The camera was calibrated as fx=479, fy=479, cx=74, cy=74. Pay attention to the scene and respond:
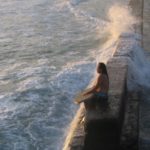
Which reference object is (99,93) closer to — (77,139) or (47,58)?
(77,139)

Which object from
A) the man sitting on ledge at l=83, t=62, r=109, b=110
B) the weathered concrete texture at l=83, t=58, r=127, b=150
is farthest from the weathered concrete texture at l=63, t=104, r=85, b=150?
the man sitting on ledge at l=83, t=62, r=109, b=110

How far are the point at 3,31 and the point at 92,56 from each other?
5907 millimetres

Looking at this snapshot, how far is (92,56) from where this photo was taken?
54.5ft

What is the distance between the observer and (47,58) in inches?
655

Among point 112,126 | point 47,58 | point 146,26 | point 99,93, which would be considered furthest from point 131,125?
point 146,26

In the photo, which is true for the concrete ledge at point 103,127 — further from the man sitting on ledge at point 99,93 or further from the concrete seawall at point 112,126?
the man sitting on ledge at point 99,93

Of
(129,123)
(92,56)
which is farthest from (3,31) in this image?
(129,123)

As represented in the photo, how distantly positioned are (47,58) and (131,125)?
25.0 ft

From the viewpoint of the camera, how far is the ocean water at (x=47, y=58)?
11031 mm

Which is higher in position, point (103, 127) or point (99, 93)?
point (99, 93)

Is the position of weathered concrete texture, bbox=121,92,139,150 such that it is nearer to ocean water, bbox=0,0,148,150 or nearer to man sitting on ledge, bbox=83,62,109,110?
man sitting on ledge, bbox=83,62,109,110

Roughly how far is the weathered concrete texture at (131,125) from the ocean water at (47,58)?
1.49m

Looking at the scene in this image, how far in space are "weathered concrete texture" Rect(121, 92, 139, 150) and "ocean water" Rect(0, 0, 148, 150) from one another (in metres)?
1.49

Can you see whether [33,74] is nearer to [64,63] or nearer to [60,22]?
[64,63]
